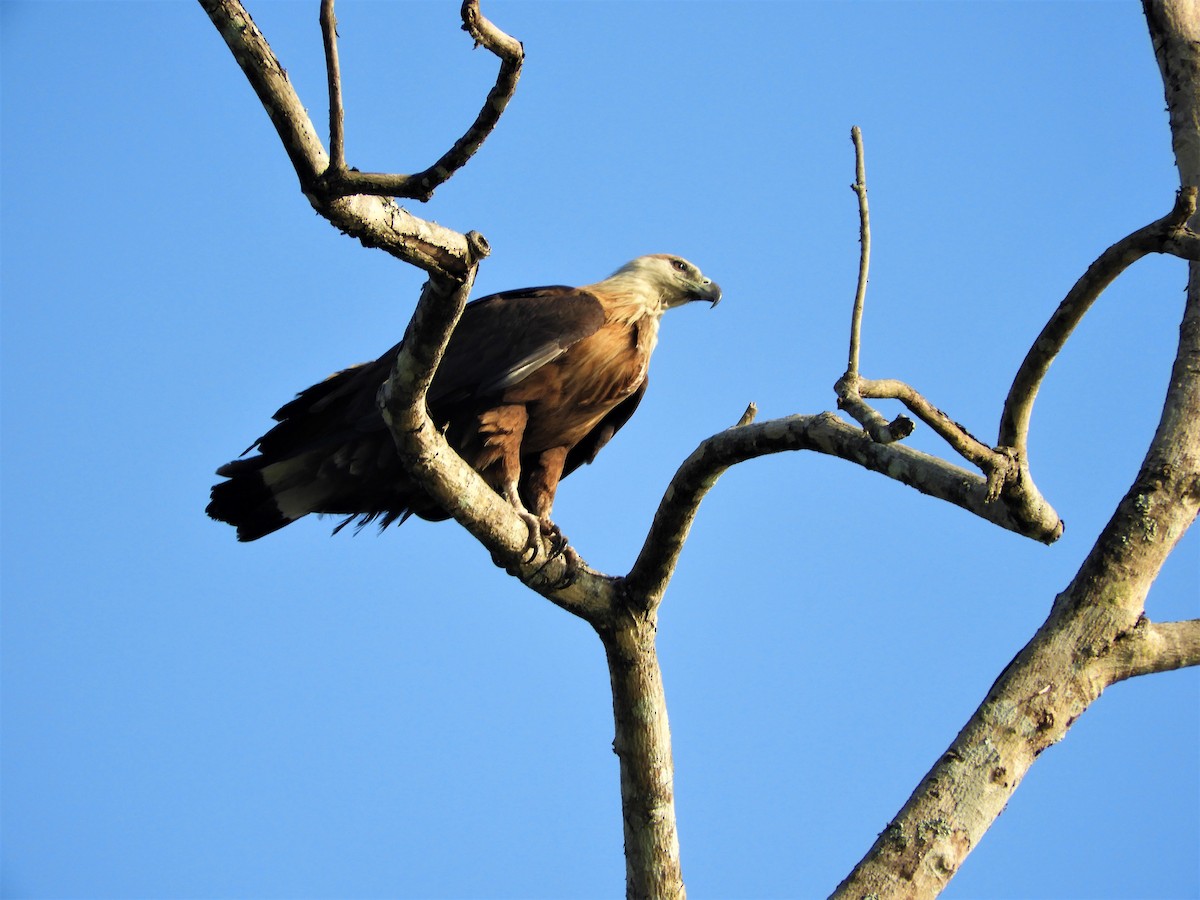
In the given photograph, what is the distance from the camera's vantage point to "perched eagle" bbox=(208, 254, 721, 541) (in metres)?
5.55

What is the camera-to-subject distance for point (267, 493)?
5.86 meters

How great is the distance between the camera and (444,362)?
19.0ft

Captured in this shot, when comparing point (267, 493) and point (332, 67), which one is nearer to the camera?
point (332, 67)

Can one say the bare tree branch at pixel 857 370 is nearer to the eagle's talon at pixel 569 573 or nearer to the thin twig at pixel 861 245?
the thin twig at pixel 861 245

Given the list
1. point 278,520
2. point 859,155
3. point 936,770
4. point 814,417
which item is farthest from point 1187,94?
point 278,520

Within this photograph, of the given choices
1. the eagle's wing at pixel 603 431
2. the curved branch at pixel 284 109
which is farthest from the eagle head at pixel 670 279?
the curved branch at pixel 284 109

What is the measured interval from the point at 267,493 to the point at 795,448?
298cm

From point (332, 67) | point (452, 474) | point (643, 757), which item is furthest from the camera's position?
point (643, 757)

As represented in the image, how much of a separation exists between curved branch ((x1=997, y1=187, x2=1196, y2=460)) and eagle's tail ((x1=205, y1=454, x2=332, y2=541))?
3.41 meters

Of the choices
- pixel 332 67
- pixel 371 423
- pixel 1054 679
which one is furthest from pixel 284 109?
pixel 371 423

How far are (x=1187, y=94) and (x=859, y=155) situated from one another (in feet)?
4.17

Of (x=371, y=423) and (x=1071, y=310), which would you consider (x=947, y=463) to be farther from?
(x=371, y=423)

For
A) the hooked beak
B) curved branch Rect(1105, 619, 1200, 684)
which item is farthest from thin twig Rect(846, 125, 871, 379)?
the hooked beak

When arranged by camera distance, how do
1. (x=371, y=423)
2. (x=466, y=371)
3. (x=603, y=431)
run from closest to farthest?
1. (x=371, y=423)
2. (x=466, y=371)
3. (x=603, y=431)
